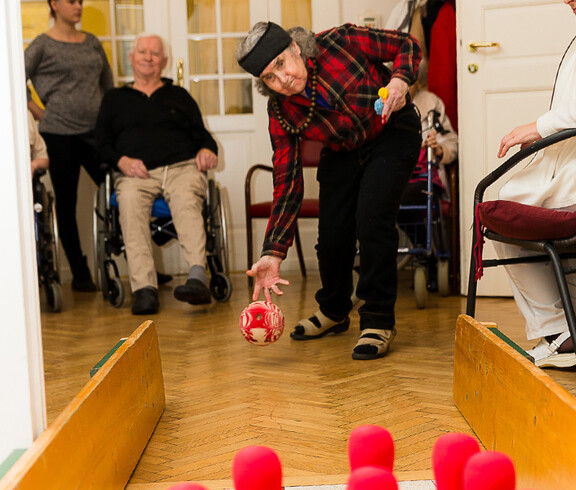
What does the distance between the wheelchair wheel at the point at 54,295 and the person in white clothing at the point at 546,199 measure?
221 centimetres

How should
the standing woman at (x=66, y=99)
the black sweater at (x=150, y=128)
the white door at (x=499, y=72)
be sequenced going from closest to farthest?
the white door at (x=499, y=72) → the black sweater at (x=150, y=128) → the standing woman at (x=66, y=99)

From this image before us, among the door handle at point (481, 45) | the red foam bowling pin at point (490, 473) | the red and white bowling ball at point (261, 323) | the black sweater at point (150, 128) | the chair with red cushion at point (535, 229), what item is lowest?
the red and white bowling ball at point (261, 323)

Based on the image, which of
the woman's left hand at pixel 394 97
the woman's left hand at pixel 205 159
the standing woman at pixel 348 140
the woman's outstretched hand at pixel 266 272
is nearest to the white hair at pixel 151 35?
the woman's left hand at pixel 205 159

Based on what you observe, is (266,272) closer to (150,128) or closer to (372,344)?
(372,344)

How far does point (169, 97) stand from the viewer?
3934 mm

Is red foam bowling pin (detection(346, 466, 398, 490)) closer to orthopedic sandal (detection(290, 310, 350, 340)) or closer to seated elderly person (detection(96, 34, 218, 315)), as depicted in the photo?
orthopedic sandal (detection(290, 310, 350, 340))

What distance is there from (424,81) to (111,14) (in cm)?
199

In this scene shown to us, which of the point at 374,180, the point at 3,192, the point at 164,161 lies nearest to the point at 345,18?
the point at 164,161

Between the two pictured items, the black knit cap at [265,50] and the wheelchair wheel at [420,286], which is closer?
the black knit cap at [265,50]

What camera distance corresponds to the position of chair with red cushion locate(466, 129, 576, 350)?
1868 millimetres

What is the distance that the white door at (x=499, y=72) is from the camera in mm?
3447

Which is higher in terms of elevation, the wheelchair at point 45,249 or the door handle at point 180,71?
the door handle at point 180,71

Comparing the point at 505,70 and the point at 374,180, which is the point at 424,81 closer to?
the point at 505,70

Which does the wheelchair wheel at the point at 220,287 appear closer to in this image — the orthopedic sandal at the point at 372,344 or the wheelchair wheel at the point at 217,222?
the wheelchair wheel at the point at 217,222
